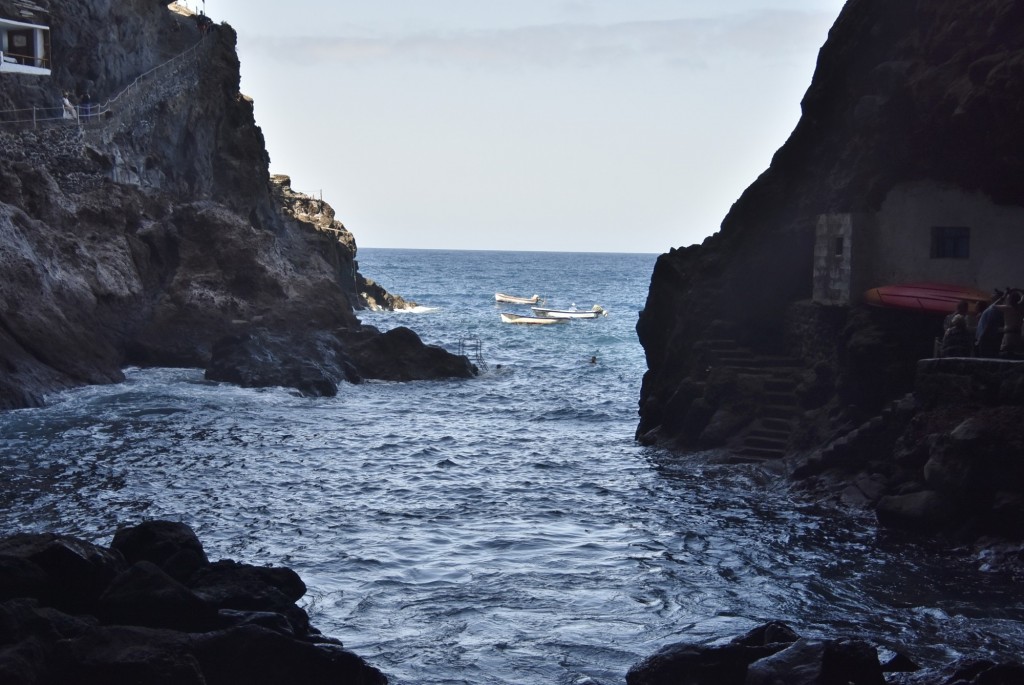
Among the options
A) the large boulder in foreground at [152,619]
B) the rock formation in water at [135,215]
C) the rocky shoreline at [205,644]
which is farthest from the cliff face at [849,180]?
the rock formation in water at [135,215]

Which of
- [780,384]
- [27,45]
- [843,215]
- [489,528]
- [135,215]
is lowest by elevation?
[489,528]

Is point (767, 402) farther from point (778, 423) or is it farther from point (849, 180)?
point (849, 180)

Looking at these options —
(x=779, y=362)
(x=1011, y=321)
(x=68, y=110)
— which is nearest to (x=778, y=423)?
(x=779, y=362)

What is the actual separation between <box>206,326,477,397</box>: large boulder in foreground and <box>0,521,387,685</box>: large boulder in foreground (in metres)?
26.0

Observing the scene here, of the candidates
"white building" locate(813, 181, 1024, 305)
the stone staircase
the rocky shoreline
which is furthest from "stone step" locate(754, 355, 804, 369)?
the rocky shoreline

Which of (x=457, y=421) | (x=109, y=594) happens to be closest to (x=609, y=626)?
(x=109, y=594)

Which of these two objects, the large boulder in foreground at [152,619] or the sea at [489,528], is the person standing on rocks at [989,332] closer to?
the sea at [489,528]

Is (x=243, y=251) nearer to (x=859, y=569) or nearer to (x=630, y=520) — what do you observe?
(x=630, y=520)

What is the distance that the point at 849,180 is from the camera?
28.6 metres

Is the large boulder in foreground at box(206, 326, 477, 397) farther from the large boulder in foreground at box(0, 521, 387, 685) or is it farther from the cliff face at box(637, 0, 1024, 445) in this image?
the large boulder in foreground at box(0, 521, 387, 685)

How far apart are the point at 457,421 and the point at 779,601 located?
21281 millimetres

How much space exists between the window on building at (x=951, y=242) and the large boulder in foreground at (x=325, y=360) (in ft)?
76.5

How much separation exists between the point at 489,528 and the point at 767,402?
9.64 m

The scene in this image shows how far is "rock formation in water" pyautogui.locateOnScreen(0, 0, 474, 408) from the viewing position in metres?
38.6
